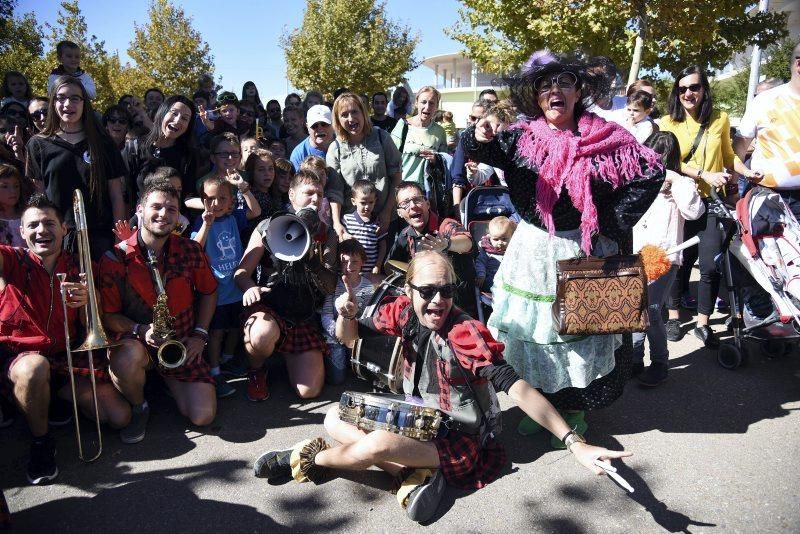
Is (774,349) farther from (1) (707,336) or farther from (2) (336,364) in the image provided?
(2) (336,364)

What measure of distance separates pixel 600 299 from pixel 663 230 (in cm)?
170

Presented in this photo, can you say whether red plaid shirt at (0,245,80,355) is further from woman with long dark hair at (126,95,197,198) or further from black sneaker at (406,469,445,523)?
black sneaker at (406,469,445,523)

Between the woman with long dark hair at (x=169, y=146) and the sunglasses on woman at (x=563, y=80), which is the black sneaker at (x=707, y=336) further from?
the woman with long dark hair at (x=169, y=146)

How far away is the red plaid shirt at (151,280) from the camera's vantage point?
3.34 metres

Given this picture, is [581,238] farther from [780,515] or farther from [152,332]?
[152,332]

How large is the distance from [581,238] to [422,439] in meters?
1.30

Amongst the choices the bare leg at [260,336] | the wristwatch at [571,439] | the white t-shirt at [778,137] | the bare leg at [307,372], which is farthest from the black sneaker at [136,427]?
the white t-shirt at [778,137]

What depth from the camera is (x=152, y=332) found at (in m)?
3.27

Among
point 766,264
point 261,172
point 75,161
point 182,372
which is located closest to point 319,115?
point 261,172

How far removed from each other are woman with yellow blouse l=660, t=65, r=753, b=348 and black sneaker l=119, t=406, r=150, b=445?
4.17 metres

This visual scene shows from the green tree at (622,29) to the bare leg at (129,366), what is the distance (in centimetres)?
732

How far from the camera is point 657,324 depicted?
378 cm

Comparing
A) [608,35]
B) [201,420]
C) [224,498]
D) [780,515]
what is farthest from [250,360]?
[608,35]

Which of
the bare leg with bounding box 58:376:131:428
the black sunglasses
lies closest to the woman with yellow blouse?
the black sunglasses
